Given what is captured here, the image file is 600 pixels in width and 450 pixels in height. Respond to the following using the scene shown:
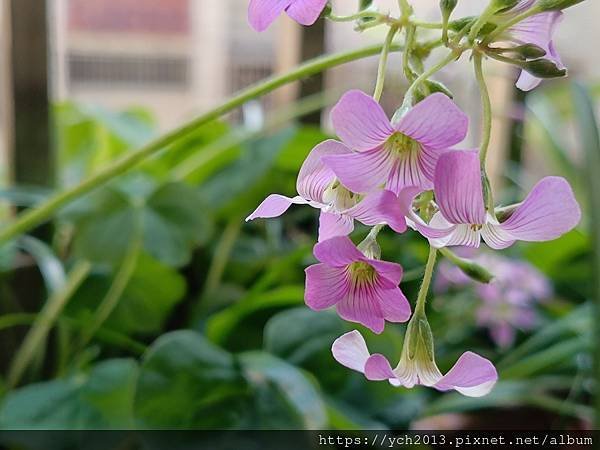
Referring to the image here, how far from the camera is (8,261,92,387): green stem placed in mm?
532

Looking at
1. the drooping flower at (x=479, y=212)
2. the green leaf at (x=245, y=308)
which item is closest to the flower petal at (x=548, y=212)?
the drooping flower at (x=479, y=212)

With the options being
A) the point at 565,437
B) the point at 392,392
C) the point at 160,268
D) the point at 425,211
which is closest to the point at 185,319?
the point at 160,268

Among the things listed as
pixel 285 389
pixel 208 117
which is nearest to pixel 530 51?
pixel 208 117

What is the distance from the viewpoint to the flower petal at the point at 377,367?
184 mm

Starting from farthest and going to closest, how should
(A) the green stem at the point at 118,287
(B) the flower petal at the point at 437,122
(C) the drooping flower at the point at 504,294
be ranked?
(C) the drooping flower at the point at 504,294
(A) the green stem at the point at 118,287
(B) the flower petal at the point at 437,122

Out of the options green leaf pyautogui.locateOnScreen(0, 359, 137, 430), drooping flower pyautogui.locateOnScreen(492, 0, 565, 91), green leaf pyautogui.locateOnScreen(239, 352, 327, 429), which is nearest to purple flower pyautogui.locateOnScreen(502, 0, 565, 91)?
drooping flower pyautogui.locateOnScreen(492, 0, 565, 91)

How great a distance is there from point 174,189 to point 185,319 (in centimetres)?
13

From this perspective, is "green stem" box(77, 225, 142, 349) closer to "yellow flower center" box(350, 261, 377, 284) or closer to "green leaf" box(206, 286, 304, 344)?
"green leaf" box(206, 286, 304, 344)

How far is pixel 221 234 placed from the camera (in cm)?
65

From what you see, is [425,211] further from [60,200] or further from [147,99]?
[147,99]

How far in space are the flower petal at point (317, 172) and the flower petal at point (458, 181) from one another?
0.03m

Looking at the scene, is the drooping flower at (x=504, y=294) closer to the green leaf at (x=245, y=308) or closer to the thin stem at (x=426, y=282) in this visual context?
the green leaf at (x=245, y=308)

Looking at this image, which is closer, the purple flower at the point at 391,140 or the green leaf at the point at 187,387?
the purple flower at the point at 391,140

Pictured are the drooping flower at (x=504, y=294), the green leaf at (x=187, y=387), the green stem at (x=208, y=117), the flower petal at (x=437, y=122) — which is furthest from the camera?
the drooping flower at (x=504, y=294)
